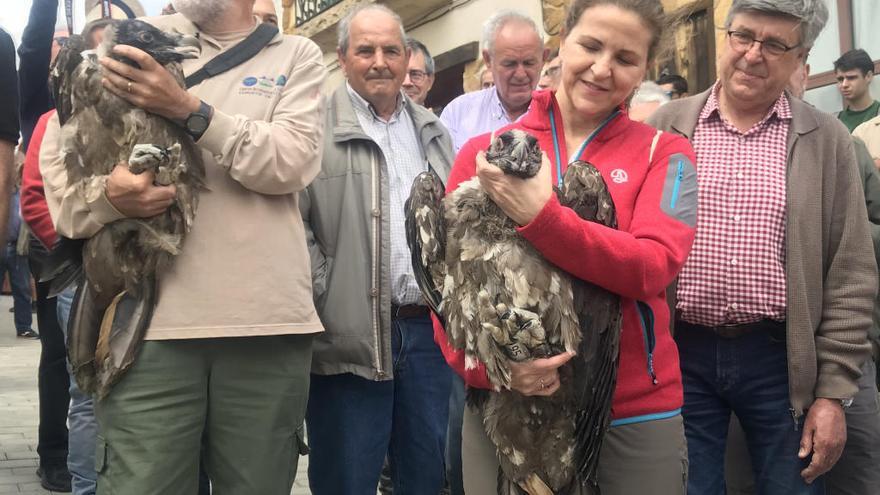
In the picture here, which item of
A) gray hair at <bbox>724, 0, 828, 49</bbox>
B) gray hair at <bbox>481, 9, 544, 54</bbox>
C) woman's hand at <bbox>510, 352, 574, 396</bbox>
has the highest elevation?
gray hair at <bbox>481, 9, 544, 54</bbox>

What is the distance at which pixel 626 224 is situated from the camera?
2.79m

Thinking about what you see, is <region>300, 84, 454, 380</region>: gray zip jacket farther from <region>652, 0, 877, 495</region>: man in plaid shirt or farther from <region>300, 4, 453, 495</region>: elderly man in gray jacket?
<region>652, 0, 877, 495</region>: man in plaid shirt

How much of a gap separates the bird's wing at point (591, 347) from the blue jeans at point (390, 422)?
180 centimetres

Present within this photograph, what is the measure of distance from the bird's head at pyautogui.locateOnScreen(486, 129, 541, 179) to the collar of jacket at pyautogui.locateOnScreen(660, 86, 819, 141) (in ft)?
4.77

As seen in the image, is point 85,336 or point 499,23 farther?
point 499,23

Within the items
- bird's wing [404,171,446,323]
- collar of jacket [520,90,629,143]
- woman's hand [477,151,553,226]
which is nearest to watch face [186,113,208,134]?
bird's wing [404,171,446,323]

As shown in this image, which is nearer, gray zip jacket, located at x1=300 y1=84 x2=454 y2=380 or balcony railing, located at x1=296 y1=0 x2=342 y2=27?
gray zip jacket, located at x1=300 y1=84 x2=454 y2=380

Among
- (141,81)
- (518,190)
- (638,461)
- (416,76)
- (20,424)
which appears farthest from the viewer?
(20,424)

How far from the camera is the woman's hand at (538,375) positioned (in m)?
2.58

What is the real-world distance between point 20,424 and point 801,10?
22.5ft

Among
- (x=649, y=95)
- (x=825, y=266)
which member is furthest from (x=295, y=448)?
(x=649, y=95)

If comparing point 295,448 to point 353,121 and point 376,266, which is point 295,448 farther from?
point 353,121

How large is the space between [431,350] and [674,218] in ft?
6.54

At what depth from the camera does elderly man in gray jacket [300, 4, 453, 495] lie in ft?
14.0
